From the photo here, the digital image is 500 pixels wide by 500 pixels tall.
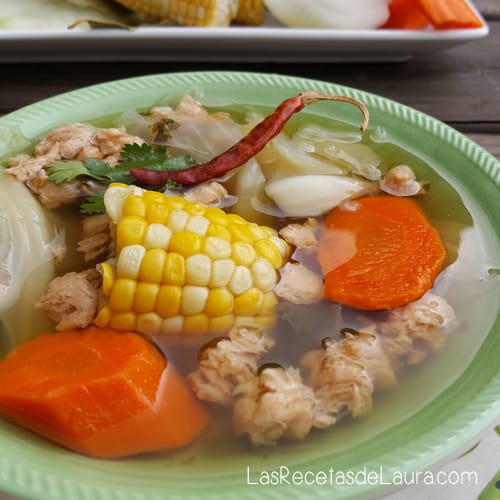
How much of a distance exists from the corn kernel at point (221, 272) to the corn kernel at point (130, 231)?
0.44 ft

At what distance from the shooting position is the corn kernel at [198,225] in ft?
3.72

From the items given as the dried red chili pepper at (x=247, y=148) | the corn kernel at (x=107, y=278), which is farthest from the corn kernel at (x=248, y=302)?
the dried red chili pepper at (x=247, y=148)

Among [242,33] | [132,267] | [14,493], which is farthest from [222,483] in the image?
[242,33]

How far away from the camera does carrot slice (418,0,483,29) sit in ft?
6.89

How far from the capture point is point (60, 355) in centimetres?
103

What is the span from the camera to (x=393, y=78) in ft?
7.22

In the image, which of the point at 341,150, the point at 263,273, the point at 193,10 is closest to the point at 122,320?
the point at 263,273

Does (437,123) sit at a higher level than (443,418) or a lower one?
higher

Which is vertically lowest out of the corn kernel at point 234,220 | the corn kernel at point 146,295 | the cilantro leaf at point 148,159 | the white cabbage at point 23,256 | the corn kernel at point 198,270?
the white cabbage at point 23,256

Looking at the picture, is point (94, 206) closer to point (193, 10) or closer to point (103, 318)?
point (103, 318)

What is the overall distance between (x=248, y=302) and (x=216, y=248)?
0.11m

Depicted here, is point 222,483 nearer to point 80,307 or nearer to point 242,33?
point 80,307

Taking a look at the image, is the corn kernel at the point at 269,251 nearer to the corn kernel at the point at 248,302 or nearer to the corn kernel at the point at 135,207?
the corn kernel at the point at 248,302

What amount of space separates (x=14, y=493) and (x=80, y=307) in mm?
356
